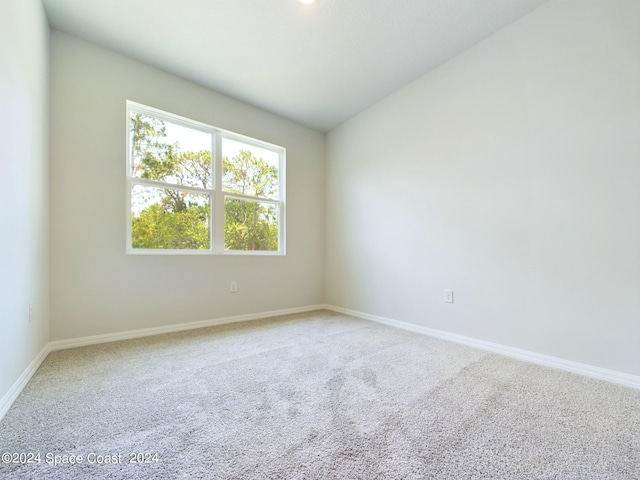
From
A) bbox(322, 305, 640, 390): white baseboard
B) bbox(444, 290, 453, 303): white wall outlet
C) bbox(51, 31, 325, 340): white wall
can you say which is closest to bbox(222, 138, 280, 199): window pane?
bbox(51, 31, 325, 340): white wall

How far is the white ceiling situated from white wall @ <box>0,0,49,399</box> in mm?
508

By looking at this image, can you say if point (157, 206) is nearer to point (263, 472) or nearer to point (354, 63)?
point (354, 63)

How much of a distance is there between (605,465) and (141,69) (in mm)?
4204

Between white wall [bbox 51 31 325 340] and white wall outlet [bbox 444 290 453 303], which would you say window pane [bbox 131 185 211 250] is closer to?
white wall [bbox 51 31 325 340]

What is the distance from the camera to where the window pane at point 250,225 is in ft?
11.4

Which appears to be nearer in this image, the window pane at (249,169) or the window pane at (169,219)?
the window pane at (169,219)

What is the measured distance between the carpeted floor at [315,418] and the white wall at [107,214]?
17.0 inches

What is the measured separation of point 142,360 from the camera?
221 centimetres

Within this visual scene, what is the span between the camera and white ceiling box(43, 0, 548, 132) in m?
→ 2.28

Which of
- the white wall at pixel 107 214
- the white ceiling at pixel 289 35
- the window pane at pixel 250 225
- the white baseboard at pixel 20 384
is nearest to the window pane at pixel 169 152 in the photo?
the white wall at pixel 107 214

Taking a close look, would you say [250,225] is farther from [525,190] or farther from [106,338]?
[525,190]

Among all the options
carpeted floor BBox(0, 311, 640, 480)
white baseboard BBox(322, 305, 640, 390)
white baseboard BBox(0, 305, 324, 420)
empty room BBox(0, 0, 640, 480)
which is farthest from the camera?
white baseboard BBox(322, 305, 640, 390)

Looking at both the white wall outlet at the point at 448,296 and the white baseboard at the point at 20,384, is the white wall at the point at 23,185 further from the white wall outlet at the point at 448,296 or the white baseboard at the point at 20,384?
the white wall outlet at the point at 448,296

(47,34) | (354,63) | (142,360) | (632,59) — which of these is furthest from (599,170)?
(47,34)
